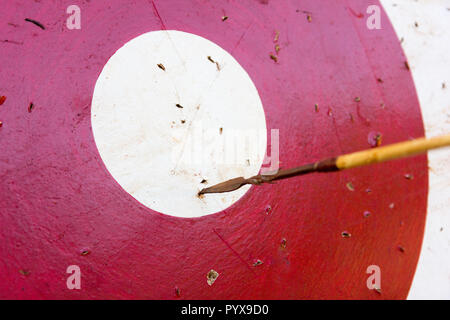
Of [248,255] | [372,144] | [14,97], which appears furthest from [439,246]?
[14,97]

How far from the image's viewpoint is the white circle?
0.74 meters

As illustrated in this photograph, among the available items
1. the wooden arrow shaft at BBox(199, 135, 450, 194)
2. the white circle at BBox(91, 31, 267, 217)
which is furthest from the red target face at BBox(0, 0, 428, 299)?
the wooden arrow shaft at BBox(199, 135, 450, 194)

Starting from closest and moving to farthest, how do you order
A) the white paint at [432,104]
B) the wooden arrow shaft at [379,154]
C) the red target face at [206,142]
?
the wooden arrow shaft at [379,154] → the red target face at [206,142] → the white paint at [432,104]

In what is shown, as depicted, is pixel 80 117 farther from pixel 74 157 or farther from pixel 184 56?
pixel 184 56

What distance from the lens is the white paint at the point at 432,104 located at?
105 cm

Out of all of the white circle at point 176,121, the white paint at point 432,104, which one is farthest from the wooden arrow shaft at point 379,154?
the white paint at point 432,104

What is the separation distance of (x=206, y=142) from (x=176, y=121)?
0.08 meters

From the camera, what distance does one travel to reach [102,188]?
719mm

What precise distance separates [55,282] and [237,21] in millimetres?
638

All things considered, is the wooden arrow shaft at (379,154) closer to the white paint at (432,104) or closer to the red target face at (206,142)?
the red target face at (206,142)

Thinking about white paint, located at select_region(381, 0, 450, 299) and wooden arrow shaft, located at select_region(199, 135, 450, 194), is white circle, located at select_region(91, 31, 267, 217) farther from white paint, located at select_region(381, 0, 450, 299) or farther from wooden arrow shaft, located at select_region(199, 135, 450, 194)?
white paint, located at select_region(381, 0, 450, 299)

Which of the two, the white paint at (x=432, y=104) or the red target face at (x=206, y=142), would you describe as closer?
the red target face at (x=206, y=142)

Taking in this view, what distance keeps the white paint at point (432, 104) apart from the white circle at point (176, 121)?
510 millimetres

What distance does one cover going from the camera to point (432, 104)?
1079mm
